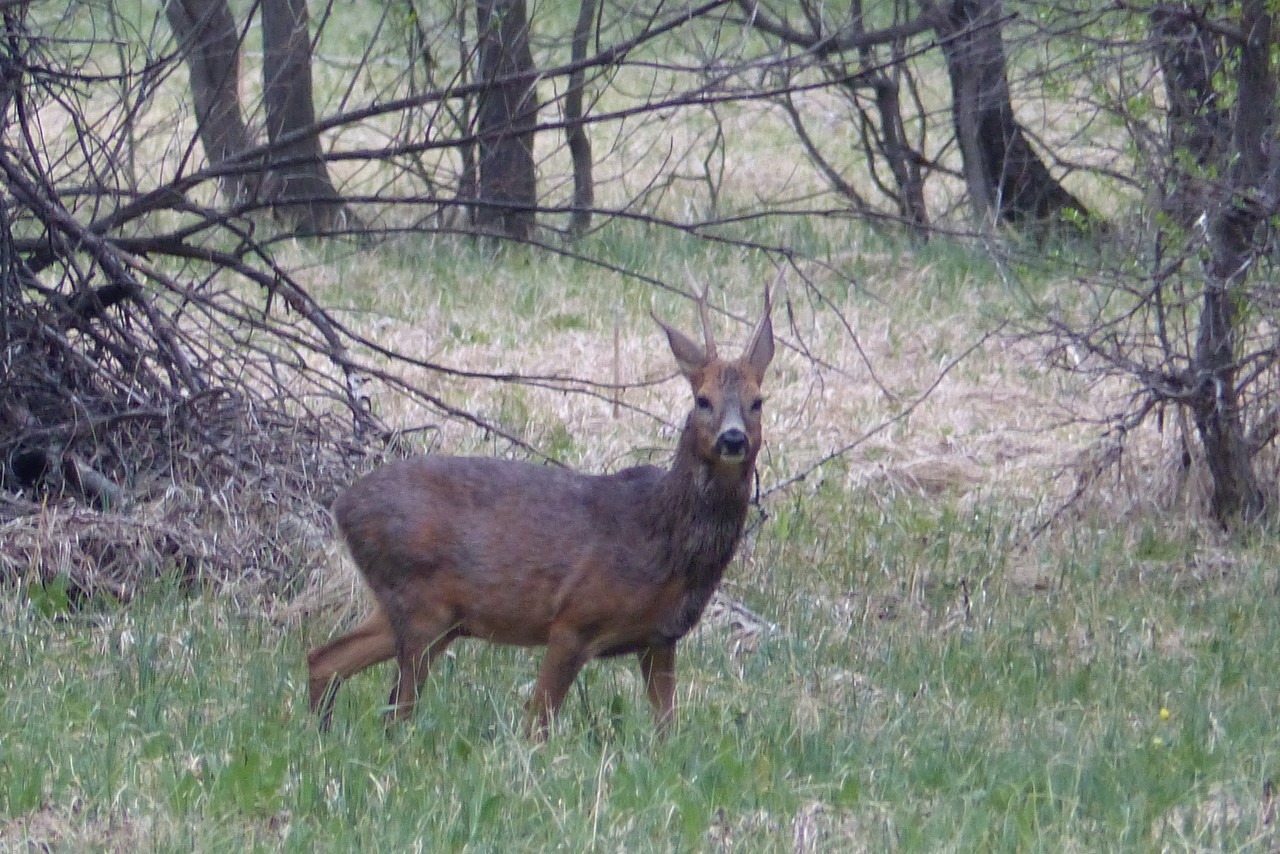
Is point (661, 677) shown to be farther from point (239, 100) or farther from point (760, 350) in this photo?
point (239, 100)

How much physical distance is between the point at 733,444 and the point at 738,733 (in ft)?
2.63

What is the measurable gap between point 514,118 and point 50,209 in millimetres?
1796

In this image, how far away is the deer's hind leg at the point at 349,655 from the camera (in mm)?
5699

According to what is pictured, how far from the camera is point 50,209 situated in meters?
7.20

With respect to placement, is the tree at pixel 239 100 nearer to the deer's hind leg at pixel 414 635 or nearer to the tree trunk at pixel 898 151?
the deer's hind leg at pixel 414 635

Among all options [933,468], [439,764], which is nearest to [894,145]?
[933,468]

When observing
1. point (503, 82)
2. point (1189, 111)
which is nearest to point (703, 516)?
point (503, 82)

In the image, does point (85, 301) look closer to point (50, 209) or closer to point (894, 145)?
point (50, 209)

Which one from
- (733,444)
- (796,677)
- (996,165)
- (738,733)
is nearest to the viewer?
(738,733)

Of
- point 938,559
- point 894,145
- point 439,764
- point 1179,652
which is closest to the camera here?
point 439,764

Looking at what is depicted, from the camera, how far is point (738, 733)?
5.20 meters

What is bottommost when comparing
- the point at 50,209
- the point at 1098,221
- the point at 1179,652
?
the point at 1179,652

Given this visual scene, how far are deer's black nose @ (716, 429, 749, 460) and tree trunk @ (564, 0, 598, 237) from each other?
1.68 metres

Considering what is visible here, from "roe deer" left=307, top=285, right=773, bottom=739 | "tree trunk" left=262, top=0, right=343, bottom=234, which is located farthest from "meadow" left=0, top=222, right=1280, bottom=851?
"tree trunk" left=262, top=0, right=343, bottom=234
